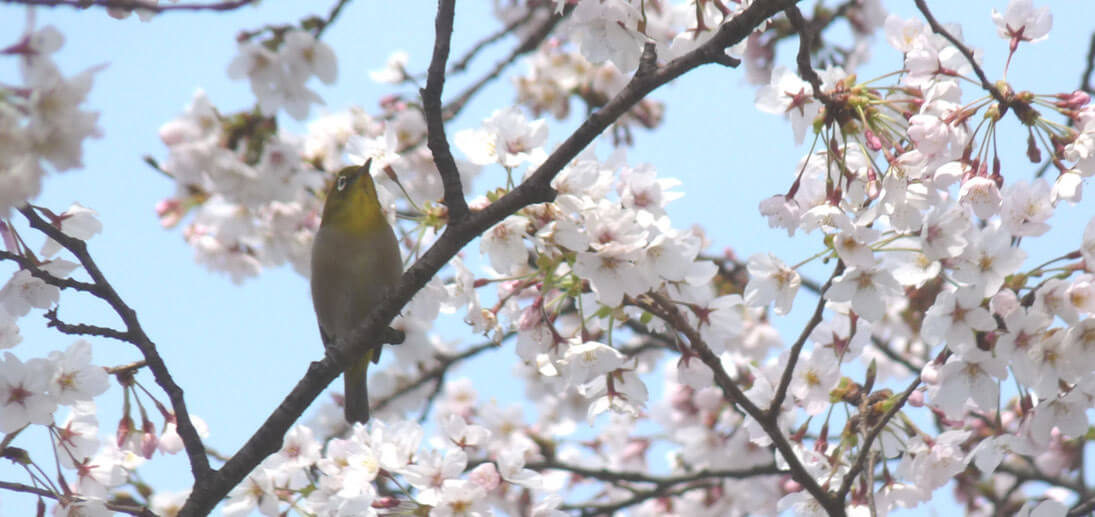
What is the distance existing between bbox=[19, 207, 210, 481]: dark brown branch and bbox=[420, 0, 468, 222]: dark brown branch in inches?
36.8

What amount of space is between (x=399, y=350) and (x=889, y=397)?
15.4ft

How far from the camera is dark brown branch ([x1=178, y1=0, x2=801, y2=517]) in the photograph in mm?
2537

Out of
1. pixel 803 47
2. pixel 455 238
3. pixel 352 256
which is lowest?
pixel 455 238

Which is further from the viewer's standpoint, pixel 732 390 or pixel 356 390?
pixel 356 390

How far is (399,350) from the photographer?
7.39m

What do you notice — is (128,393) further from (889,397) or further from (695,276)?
(889,397)

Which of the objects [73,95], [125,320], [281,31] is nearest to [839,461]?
[125,320]

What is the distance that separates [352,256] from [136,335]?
1.54 metres

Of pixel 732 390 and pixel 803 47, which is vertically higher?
pixel 803 47

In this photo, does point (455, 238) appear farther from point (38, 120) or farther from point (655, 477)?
point (655, 477)

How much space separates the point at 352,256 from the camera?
14.1 feet

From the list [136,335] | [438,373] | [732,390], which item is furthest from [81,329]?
[438,373]

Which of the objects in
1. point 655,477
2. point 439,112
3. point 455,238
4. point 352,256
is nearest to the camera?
point 439,112

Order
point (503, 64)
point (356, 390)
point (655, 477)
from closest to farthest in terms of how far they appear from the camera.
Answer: point (356, 390)
point (655, 477)
point (503, 64)
